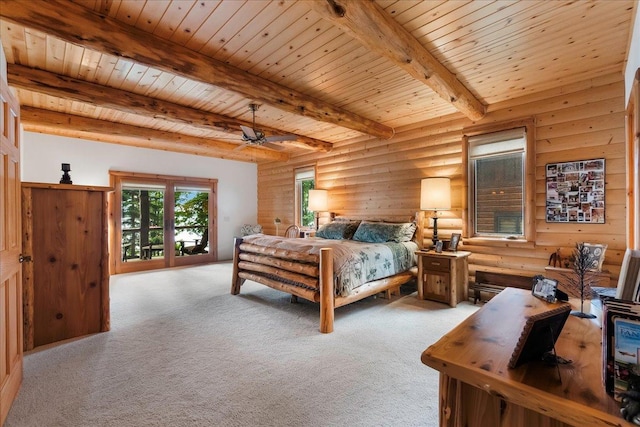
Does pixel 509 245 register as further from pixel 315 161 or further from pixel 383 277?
pixel 315 161

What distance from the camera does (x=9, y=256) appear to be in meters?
1.84

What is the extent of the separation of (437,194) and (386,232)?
904 millimetres

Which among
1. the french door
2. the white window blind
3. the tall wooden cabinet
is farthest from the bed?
the french door

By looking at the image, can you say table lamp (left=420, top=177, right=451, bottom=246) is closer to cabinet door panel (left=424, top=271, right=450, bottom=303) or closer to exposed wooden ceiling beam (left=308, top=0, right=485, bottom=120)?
cabinet door panel (left=424, top=271, right=450, bottom=303)

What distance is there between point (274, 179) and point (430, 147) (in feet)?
14.0

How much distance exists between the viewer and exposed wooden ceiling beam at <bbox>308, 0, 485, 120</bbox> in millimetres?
1863

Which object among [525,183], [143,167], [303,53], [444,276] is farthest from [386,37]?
[143,167]

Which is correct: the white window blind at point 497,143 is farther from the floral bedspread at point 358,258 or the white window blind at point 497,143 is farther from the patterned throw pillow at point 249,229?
the patterned throw pillow at point 249,229

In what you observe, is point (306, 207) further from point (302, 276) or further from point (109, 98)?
point (109, 98)

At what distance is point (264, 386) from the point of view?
2.04m

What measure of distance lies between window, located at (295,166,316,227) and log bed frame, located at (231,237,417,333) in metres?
2.67

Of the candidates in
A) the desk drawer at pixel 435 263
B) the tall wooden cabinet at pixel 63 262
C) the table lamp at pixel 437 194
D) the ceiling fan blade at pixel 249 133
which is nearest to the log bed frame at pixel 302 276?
the desk drawer at pixel 435 263

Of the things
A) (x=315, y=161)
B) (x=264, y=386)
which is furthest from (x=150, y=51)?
(x=315, y=161)

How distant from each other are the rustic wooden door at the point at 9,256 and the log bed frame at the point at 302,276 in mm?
2269
